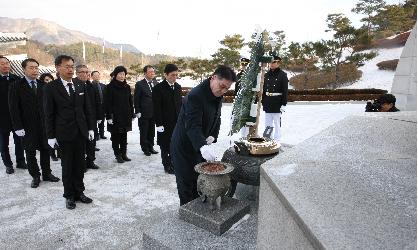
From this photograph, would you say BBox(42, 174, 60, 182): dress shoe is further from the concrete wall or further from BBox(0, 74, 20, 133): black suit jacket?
the concrete wall

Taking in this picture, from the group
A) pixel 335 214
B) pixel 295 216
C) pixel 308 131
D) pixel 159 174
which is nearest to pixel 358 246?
pixel 335 214

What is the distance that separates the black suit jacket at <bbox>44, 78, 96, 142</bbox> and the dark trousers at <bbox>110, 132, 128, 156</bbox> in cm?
237

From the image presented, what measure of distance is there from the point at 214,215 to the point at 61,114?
9.23 ft

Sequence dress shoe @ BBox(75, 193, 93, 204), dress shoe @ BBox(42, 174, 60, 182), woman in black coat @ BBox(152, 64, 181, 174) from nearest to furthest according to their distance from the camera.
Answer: dress shoe @ BBox(75, 193, 93, 204) → dress shoe @ BBox(42, 174, 60, 182) → woman in black coat @ BBox(152, 64, 181, 174)

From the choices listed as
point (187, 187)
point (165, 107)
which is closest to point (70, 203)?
point (187, 187)

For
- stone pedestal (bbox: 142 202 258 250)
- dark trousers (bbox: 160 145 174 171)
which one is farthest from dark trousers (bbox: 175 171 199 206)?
dark trousers (bbox: 160 145 174 171)

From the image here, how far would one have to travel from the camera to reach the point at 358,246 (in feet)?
→ 3.81

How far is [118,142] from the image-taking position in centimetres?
696

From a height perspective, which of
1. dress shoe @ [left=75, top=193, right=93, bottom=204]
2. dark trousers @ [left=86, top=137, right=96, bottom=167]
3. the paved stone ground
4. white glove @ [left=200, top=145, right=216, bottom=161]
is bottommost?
the paved stone ground

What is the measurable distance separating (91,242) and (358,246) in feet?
10.8

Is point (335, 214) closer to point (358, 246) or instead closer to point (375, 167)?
point (358, 246)

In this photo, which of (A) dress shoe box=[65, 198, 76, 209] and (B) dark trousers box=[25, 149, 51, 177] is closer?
(A) dress shoe box=[65, 198, 76, 209]

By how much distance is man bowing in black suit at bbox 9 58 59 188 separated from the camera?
5348mm

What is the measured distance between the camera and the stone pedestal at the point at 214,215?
118 inches
